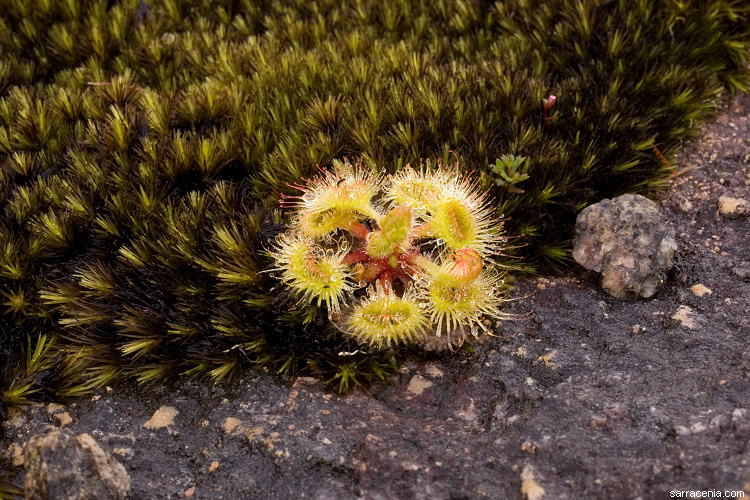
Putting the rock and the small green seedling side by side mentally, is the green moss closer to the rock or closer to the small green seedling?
the small green seedling

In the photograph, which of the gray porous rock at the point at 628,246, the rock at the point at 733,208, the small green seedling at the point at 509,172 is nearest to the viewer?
the gray porous rock at the point at 628,246

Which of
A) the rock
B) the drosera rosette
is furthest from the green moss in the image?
the rock

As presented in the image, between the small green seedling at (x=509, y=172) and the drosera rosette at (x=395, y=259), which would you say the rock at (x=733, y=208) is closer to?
the small green seedling at (x=509, y=172)

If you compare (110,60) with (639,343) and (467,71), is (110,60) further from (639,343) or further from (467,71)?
(639,343)

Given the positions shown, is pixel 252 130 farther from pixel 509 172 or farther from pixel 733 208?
pixel 733 208

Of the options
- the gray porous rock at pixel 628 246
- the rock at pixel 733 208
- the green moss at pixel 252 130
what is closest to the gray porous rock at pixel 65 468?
the green moss at pixel 252 130
